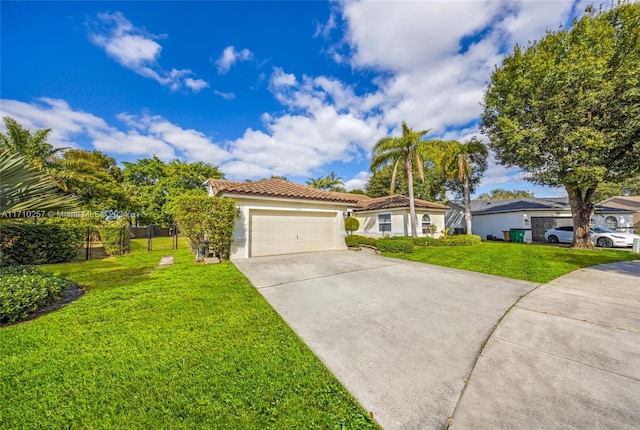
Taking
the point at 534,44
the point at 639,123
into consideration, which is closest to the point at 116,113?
the point at 534,44

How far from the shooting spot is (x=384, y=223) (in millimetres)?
17734

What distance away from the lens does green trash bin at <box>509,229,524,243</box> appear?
19328mm

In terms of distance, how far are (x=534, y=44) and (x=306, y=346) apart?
20601 millimetres

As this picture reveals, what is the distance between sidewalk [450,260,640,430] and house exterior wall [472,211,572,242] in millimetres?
18969

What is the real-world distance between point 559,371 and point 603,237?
66.9 ft

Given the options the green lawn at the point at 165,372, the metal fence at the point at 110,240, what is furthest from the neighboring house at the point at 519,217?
the metal fence at the point at 110,240

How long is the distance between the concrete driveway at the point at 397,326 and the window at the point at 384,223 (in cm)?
976

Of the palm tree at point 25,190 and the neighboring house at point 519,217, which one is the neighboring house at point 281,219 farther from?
the neighboring house at point 519,217

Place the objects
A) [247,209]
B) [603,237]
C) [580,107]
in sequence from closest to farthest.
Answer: [247,209] < [580,107] < [603,237]

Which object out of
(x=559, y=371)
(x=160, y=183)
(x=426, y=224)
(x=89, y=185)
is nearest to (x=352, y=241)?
(x=426, y=224)

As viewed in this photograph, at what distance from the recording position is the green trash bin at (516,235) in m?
19.3

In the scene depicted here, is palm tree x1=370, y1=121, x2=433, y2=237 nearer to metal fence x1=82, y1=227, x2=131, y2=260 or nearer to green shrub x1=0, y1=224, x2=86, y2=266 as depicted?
metal fence x1=82, y1=227, x2=131, y2=260

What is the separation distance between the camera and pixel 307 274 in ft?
24.0

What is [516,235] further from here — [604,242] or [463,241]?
[463,241]
